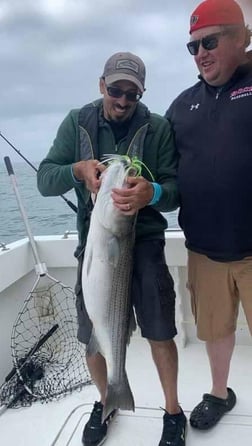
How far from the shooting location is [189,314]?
133 inches

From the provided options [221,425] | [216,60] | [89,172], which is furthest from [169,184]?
[221,425]

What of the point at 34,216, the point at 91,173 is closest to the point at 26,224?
the point at 91,173

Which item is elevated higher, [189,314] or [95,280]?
[95,280]

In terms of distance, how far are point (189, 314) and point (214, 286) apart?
114 cm

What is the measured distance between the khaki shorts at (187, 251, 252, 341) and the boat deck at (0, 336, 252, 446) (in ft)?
1.56

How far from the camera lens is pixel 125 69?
200cm

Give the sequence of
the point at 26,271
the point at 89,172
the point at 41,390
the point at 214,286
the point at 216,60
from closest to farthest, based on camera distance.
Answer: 1. the point at 89,172
2. the point at 216,60
3. the point at 214,286
4. the point at 41,390
5. the point at 26,271

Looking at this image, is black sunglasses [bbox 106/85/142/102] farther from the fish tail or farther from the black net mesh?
the black net mesh

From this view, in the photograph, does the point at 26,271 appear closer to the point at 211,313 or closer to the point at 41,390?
the point at 41,390

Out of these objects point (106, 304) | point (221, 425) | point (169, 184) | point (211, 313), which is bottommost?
point (221, 425)

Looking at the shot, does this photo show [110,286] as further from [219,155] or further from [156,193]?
[219,155]

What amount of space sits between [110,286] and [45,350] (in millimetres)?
1621

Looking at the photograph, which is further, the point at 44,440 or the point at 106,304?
the point at 44,440

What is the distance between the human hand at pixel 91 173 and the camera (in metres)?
1.82
